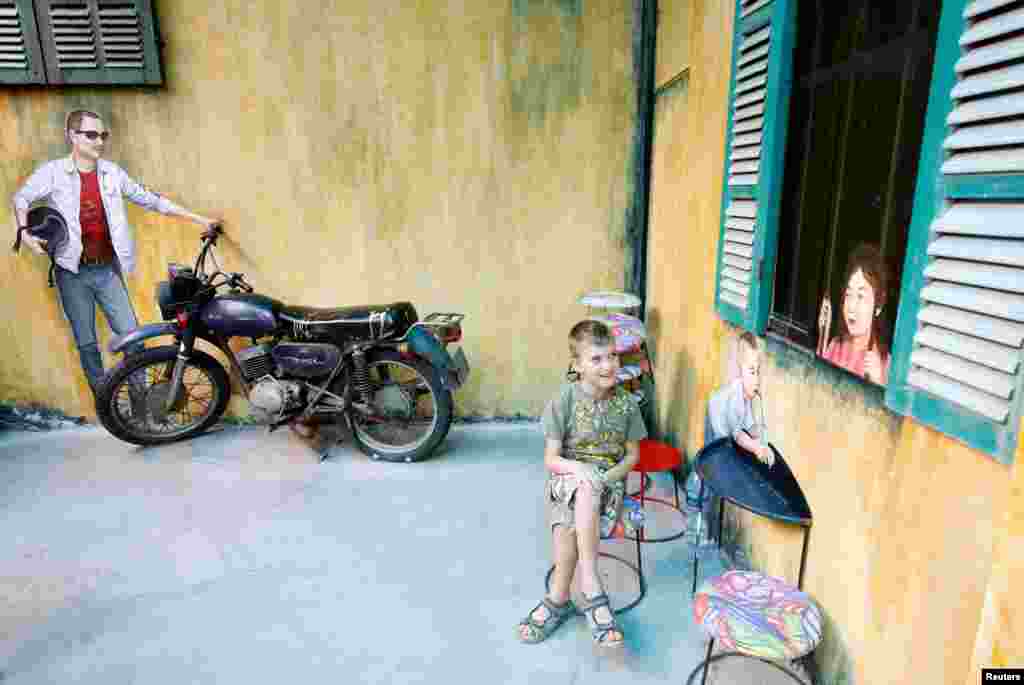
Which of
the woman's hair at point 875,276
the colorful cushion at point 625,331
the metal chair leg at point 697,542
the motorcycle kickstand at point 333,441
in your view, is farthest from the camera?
the motorcycle kickstand at point 333,441

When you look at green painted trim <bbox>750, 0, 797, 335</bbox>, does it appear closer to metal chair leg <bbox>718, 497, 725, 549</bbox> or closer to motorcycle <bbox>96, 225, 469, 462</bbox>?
metal chair leg <bbox>718, 497, 725, 549</bbox>

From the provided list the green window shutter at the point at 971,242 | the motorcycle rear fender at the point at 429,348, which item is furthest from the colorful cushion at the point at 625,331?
the green window shutter at the point at 971,242

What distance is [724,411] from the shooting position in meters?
2.87

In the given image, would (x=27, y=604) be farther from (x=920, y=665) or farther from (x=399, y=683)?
(x=920, y=665)

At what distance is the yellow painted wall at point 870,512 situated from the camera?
4.61 feet

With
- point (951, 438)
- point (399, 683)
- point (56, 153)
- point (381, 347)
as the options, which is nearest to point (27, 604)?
point (399, 683)

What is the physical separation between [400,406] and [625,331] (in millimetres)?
1634

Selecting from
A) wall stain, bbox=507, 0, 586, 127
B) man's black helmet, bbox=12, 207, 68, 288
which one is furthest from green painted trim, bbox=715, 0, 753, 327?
man's black helmet, bbox=12, 207, 68, 288

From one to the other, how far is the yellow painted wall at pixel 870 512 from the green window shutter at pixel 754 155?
0.55 feet

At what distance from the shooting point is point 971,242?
4.76 ft

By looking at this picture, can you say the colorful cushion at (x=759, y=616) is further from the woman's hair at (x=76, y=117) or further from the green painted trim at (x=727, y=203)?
the woman's hair at (x=76, y=117)

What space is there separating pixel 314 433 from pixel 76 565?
1.71 m

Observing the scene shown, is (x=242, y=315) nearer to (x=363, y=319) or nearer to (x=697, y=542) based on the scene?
(x=363, y=319)

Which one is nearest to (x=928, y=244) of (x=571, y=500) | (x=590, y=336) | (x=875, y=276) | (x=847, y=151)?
(x=875, y=276)
